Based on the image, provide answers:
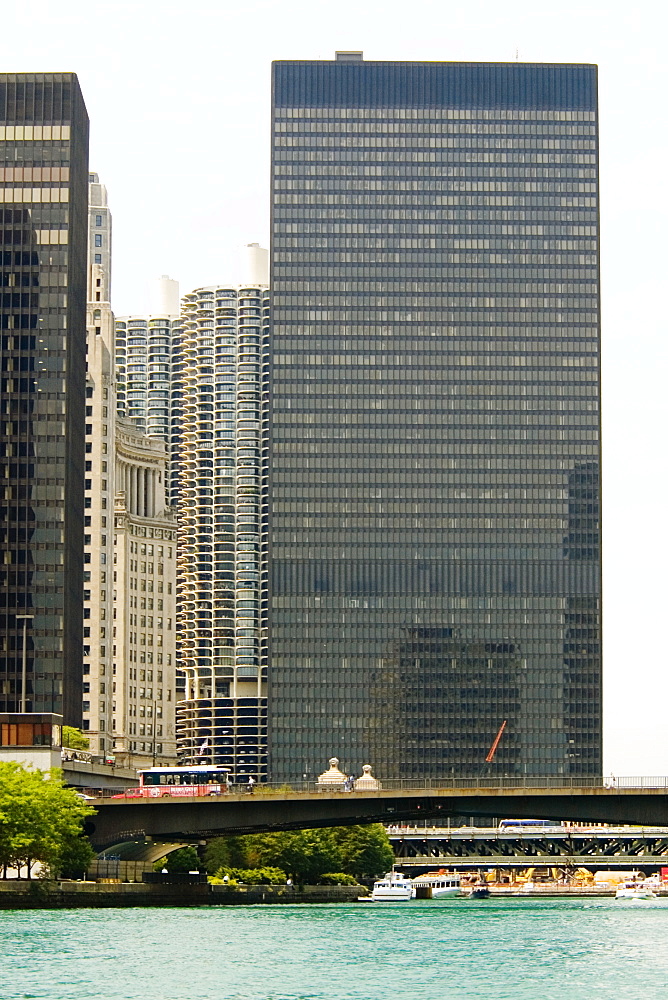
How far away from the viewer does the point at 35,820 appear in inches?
6673

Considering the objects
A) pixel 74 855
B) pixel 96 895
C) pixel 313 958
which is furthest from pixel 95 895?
pixel 313 958

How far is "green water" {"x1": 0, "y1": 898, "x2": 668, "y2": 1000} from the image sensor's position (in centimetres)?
9981

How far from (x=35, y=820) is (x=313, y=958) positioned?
55224 millimetres

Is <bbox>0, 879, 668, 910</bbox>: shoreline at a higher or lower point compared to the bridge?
lower

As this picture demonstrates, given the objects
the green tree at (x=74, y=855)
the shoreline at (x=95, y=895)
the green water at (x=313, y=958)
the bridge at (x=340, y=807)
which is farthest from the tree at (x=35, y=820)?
the bridge at (x=340, y=807)

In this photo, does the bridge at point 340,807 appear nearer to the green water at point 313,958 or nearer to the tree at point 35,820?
the tree at point 35,820

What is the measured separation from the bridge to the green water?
753 inches

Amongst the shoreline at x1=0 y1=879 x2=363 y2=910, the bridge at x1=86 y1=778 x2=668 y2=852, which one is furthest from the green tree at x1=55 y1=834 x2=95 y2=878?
the bridge at x1=86 y1=778 x2=668 y2=852

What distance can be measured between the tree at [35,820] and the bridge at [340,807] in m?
12.6

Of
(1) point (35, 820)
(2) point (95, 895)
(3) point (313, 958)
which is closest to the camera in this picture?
(3) point (313, 958)

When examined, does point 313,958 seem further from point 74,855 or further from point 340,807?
point 340,807

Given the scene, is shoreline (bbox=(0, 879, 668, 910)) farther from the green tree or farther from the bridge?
the bridge

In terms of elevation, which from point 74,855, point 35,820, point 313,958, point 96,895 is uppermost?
point 35,820

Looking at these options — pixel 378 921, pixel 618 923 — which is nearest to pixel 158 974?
pixel 378 921
